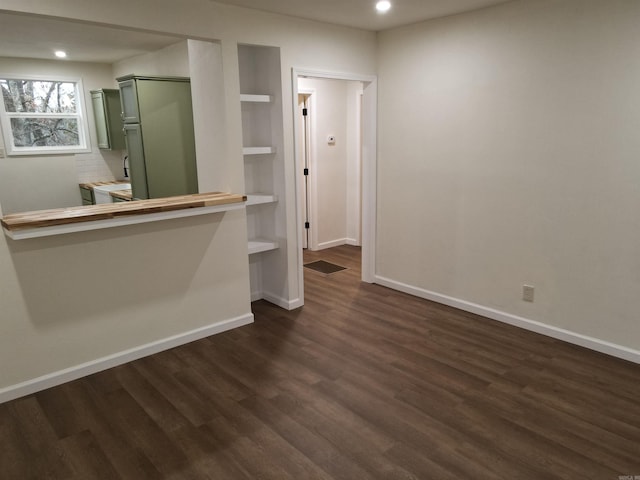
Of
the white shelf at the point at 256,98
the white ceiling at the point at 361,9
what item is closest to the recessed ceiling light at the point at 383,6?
the white ceiling at the point at 361,9

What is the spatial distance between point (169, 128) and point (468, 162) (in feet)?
9.47

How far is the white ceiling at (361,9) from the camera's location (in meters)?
3.19

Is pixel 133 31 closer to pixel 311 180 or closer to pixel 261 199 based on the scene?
pixel 261 199

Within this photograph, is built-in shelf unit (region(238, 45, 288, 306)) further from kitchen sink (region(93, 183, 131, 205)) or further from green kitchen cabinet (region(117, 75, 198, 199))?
kitchen sink (region(93, 183, 131, 205))

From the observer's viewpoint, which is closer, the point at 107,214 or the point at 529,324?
the point at 107,214

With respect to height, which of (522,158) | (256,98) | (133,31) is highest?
(133,31)

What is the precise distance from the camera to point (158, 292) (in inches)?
128

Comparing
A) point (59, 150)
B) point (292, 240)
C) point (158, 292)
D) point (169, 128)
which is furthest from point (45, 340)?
point (59, 150)

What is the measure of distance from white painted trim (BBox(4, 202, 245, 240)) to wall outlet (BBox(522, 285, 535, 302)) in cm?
232

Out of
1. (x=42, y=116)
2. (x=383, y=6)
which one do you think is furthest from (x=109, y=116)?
(x=383, y=6)

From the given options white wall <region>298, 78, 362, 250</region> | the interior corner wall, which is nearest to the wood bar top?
the interior corner wall

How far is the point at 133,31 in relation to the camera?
3111mm

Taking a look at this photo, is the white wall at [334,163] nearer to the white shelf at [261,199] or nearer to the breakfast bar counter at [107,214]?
the white shelf at [261,199]

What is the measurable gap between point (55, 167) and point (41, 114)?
705 millimetres
